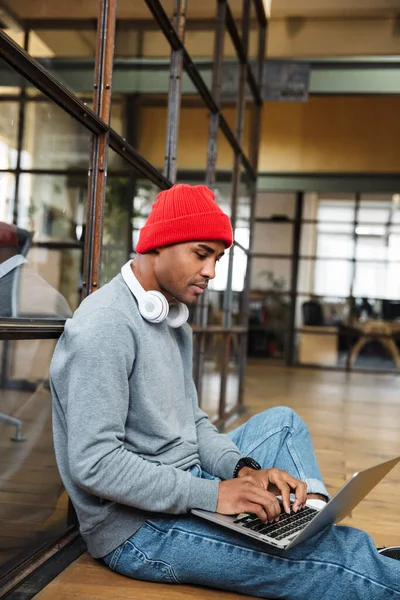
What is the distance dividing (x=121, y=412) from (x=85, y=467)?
116 millimetres

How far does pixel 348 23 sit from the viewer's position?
5.75m

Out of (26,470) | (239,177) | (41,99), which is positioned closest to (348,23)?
(239,177)

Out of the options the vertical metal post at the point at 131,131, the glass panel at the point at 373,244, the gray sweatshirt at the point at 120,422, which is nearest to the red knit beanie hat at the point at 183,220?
the gray sweatshirt at the point at 120,422

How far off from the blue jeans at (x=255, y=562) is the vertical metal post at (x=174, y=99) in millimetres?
1325

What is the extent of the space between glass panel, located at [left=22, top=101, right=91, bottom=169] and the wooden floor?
1012mm

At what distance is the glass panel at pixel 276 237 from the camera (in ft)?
31.6

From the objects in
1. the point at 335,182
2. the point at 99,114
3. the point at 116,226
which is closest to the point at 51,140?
the point at 116,226

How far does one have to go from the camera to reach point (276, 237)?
965 cm

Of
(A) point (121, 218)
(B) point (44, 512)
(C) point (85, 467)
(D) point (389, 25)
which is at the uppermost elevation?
(D) point (389, 25)

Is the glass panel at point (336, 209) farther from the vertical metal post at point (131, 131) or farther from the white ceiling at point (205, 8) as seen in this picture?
the vertical metal post at point (131, 131)

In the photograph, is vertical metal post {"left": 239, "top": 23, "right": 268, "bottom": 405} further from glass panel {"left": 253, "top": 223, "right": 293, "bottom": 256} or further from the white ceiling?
glass panel {"left": 253, "top": 223, "right": 293, "bottom": 256}

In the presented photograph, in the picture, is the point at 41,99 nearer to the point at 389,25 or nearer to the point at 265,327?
the point at 389,25

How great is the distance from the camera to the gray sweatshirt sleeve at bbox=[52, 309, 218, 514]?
1.32 meters

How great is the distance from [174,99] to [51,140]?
1.45 feet
